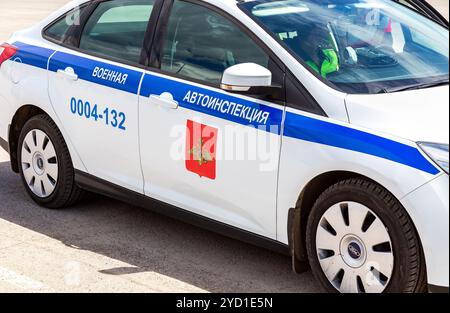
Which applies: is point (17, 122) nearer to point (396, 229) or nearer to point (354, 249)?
point (354, 249)

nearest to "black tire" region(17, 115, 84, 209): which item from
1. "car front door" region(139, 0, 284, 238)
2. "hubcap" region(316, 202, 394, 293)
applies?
"car front door" region(139, 0, 284, 238)

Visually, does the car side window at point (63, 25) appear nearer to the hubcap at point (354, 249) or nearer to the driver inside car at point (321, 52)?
the driver inside car at point (321, 52)

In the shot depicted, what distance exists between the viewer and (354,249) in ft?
15.1

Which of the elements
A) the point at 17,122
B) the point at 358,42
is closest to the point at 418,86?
the point at 358,42

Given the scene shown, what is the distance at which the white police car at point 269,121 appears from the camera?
437cm

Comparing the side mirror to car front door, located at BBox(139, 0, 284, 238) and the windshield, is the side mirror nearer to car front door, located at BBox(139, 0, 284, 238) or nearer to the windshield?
car front door, located at BBox(139, 0, 284, 238)

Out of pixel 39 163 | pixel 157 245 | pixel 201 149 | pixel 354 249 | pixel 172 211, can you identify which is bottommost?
pixel 157 245

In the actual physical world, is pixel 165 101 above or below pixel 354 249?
above

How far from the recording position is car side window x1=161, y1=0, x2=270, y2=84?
16.9ft

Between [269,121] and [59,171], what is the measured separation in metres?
1.98

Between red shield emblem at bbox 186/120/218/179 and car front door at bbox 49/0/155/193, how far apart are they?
464 mm

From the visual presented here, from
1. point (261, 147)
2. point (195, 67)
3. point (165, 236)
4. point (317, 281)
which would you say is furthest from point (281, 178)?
point (165, 236)

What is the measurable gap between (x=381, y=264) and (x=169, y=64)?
1789mm
